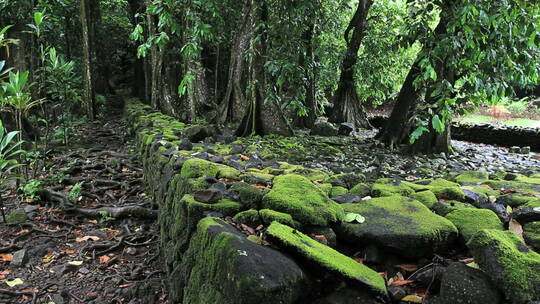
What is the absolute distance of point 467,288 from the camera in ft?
4.57

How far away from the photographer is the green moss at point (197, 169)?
305 centimetres

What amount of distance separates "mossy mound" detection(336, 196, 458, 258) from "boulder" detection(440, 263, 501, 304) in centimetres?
37

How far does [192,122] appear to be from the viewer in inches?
328

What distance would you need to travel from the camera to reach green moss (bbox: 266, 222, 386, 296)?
1521mm

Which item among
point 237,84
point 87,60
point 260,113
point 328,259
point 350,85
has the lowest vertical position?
point 328,259

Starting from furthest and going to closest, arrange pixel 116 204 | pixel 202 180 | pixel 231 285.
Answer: pixel 116 204, pixel 202 180, pixel 231 285

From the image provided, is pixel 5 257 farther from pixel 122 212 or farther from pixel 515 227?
pixel 515 227

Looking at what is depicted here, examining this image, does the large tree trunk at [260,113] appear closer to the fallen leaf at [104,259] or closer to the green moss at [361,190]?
the fallen leaf at [104,259]

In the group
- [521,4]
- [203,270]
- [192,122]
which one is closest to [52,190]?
[192,122]

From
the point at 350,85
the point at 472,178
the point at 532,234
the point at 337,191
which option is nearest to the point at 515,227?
the point at 532,234

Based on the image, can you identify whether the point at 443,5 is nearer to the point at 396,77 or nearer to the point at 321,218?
the point at 321,218

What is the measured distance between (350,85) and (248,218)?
11.0m

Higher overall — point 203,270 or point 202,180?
point 202,180

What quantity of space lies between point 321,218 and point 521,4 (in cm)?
233
